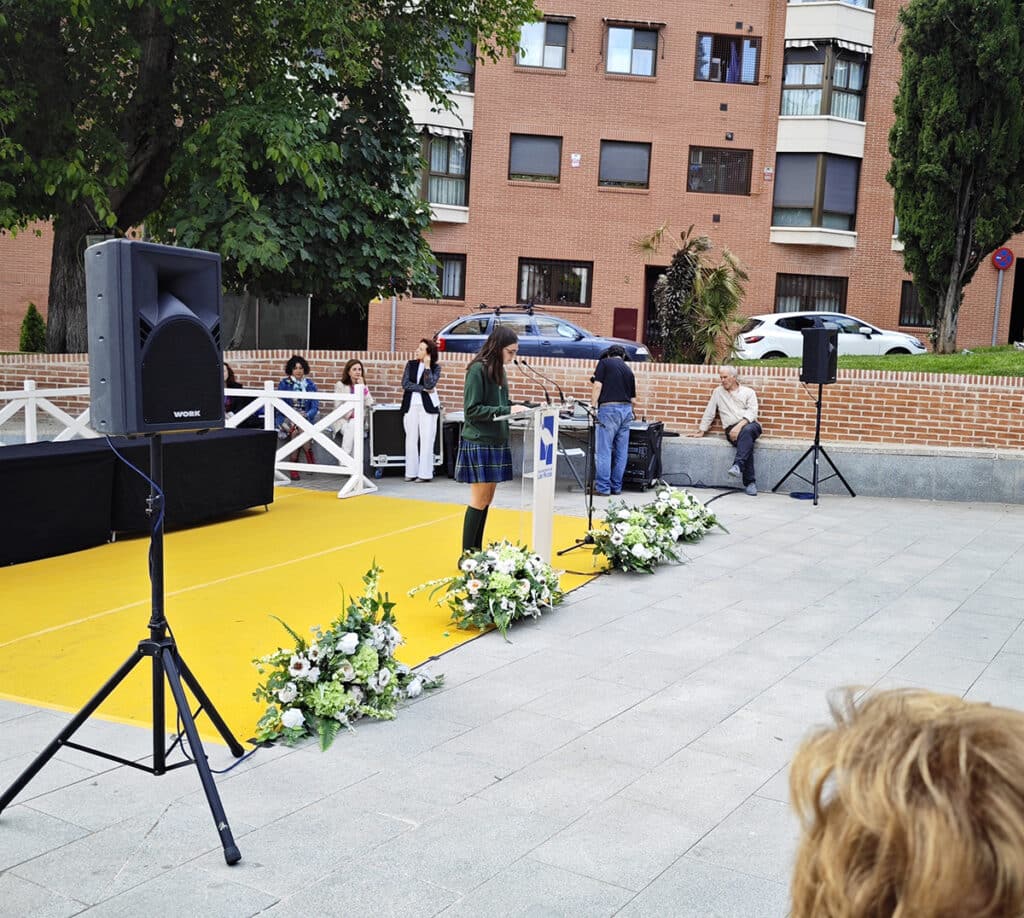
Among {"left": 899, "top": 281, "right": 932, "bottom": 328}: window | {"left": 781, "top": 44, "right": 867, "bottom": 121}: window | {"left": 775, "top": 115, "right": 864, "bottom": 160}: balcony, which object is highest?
{"left": 781, "top": 44, "right": 867, "bottom": 121}: window

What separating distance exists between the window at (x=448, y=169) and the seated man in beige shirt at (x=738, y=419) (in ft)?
51.7

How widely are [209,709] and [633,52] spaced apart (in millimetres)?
27160

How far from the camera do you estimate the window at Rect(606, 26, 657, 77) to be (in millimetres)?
28609

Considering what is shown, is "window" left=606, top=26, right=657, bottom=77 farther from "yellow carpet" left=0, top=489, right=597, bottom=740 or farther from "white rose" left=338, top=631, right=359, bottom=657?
"white rose" left=338, top=631, right=359, bottom=657

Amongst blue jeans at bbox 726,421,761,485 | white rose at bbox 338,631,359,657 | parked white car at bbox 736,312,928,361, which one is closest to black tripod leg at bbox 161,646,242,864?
white rose at bbox 338,631,359,657

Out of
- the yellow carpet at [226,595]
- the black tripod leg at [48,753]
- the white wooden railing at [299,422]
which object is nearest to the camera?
the black tripod leg at [48,753]

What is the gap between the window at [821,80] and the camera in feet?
94.5

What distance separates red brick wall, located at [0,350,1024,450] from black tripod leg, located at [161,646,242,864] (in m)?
11.2

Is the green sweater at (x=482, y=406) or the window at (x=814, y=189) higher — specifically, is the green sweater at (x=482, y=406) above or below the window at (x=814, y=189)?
below

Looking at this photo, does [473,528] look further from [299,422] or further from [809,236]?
[809,236]

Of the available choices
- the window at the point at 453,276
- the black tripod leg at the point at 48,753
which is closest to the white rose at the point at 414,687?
the black tripod leg at the point at 48,753

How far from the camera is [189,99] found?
15383 millimetres

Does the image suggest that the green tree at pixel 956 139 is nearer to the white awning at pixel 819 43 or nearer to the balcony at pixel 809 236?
the balcony at pixel 809 236

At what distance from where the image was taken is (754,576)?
8.85 meters
